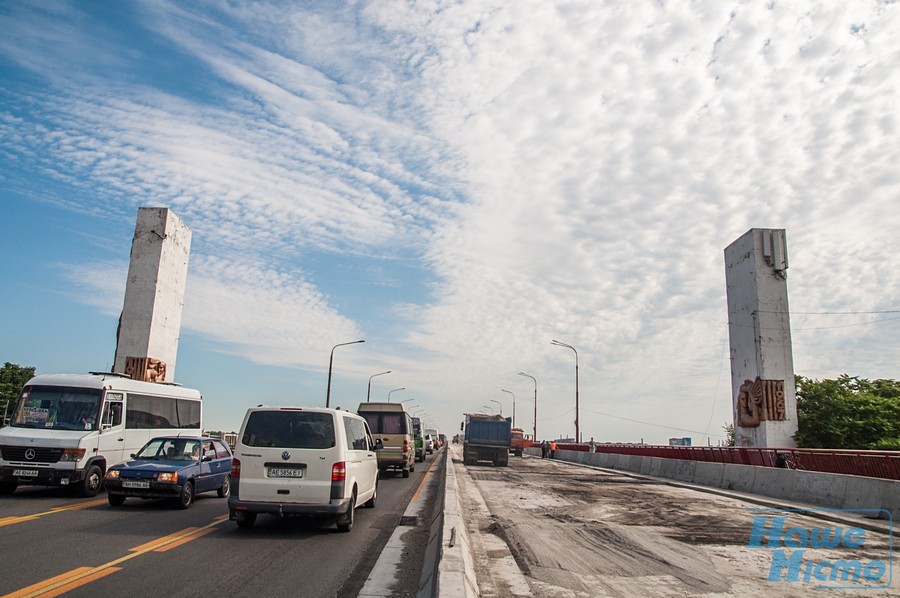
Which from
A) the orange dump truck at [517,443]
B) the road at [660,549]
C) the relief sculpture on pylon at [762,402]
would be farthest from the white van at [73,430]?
the orange dump truck at [517,443]

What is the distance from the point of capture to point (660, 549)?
863 centimetres

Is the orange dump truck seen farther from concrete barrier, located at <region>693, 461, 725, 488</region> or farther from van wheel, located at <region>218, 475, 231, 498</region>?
van wheel, located at <region>218, 475, 231, 498</region>

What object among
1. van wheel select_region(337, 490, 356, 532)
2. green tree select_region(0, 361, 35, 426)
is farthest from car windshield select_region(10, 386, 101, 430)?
green tree select_region(0, 361, 35, 426)

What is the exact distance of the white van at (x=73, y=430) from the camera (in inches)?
529

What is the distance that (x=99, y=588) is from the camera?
5.97m

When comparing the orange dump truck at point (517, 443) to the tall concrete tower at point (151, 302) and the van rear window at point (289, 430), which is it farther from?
the van rear window at point (289, 430)

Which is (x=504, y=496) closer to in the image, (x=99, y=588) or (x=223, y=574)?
(x=223, y=574)

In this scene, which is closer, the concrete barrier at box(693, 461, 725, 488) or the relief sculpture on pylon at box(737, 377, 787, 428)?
the concrete barrier at box(693, 461, 725, 488)

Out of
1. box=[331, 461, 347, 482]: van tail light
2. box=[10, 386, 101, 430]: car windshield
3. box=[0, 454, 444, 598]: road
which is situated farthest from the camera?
A: box=[10, 386, 101, 430]: car windshield

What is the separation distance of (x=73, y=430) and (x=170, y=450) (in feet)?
9.76

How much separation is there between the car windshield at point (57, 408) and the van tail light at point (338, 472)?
321 inches

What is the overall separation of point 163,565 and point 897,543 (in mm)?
10461

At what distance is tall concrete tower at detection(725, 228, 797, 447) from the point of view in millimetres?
26859

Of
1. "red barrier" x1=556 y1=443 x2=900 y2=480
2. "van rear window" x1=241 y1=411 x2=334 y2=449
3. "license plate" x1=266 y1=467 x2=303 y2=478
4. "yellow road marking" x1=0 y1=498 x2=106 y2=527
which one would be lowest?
"yellow road marking" x1=0 y1=498 x2=106 y2=527
